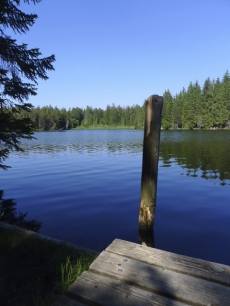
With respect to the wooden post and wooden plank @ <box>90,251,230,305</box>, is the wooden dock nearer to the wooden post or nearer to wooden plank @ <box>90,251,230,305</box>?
wooden plank @ <box>90,251,230,305</box>

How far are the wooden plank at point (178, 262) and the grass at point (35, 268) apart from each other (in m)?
0.95

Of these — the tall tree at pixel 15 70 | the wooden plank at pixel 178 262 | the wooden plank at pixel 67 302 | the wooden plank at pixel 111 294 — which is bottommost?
the wooden plank at pixel 67 302

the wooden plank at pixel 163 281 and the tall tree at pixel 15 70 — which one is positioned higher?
the tall tree at pixel 15 70

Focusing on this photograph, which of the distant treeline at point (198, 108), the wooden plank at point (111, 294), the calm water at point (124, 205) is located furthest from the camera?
the distant treeline at point (198, 108)

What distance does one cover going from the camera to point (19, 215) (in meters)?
7.37

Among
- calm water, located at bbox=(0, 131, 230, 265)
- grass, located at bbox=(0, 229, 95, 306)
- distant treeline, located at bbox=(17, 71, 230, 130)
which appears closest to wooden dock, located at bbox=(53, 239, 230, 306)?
grass, located at bbox=(0, 229, 95, 306)

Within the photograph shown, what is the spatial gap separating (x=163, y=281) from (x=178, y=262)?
309 mm

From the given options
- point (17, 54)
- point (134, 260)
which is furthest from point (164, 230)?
point (17, 54)

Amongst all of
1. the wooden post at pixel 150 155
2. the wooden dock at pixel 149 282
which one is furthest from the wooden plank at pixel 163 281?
the wooden post at pixel 150 155

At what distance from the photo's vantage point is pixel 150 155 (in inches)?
182

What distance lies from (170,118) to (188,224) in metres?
89.6

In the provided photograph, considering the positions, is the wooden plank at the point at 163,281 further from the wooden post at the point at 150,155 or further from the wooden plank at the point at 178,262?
the wooden post at the point at 150,155

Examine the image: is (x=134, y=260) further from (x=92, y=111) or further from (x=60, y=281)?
(x=92, y=111)

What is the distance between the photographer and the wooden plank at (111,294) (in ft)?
5.76
